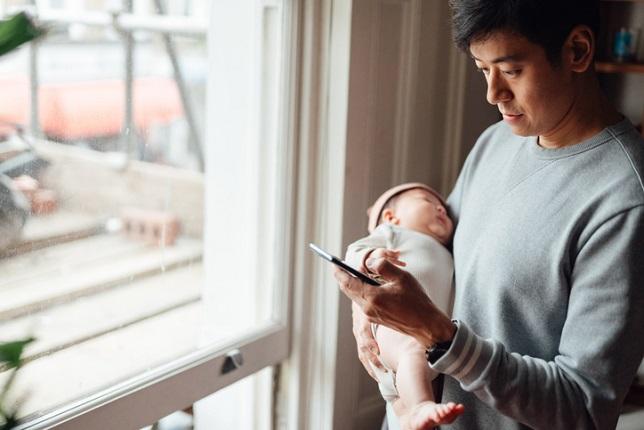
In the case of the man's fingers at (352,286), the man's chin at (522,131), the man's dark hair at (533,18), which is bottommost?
the man's fingers at (352,286)

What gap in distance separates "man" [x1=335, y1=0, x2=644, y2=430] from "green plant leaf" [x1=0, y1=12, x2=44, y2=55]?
2.04 ft

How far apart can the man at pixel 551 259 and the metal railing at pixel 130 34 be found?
61 cm

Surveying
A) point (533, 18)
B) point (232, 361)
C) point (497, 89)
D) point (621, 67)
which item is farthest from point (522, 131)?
point (621, 67)

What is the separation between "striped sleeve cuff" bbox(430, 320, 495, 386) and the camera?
1306 mm

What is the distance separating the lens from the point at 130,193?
5.64 feet

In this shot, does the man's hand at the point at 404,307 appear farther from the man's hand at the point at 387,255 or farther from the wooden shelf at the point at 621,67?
the wooden shelf at the point at 621,67

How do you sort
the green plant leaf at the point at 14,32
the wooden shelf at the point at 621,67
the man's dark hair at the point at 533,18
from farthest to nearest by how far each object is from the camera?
the wooden shelf at the point at 621,67 < the man's dark hair at the point at 533,18 < the green plant leaf at the point at 14,32

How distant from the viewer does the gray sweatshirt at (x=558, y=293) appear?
50.9 inches

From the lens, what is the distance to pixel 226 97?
196cm

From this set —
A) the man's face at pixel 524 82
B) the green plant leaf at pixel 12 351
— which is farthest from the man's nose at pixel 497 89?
the green plant leaf at pixel 12 351

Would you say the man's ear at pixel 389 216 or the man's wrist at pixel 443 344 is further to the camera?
the man's ear at pixel 389 216

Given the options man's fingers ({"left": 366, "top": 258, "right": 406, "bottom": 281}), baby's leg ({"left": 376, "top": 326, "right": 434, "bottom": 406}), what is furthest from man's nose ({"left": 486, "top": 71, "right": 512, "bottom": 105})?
baby's leg ({"left": 376, "top": 326, "right": 434, "bottom": 406})

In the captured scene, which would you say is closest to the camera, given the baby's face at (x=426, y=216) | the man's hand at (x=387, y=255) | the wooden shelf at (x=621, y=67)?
the man's hand at (x=387, y=255)

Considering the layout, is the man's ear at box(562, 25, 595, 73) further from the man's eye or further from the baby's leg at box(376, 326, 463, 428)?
the baby's leg at box(376, 326, 463, 428)
